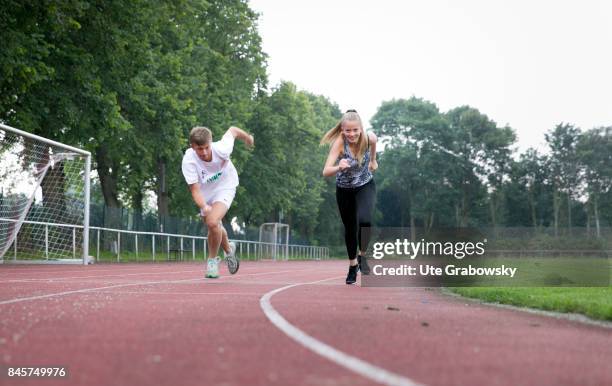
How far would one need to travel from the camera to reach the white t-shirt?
10.5 meters

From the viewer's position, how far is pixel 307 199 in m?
64.2

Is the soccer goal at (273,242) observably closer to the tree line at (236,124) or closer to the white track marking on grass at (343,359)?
the tree line at (236,124)

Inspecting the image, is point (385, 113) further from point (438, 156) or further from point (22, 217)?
point (22, 217)

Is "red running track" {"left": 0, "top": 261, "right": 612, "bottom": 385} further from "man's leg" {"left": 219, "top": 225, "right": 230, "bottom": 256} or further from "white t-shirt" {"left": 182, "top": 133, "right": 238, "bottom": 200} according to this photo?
"man's leg" {"left": 219, "top": 225, "right": 230, "bottom": 256}

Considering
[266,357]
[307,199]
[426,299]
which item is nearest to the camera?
[266,357]

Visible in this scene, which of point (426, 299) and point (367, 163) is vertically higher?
point (367, 163)

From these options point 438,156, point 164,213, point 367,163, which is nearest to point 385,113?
point 438,156

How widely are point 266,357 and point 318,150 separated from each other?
209ft

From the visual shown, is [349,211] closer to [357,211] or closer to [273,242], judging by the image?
[357,211]

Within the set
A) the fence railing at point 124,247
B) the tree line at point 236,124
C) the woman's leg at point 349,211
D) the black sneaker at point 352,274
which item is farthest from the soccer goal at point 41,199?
the woman's leg at point 349,211

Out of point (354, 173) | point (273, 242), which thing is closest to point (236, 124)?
point (273, 242)

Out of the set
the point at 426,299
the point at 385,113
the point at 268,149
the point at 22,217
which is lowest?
the point at 426,299

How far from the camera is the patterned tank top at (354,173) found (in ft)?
32.6

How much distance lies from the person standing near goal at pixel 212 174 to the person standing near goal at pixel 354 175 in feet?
3.79
